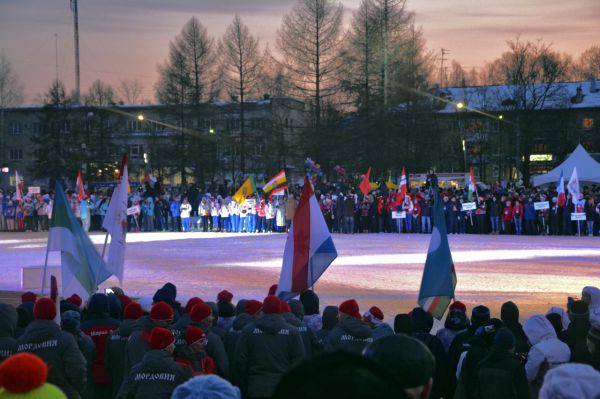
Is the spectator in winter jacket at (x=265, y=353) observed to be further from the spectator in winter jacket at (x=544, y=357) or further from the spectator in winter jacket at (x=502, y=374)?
the spectator in winter jacket at (x=544, y=357)

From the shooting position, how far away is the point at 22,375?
330 cm

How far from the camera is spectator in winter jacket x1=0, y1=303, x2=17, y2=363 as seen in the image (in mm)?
7590

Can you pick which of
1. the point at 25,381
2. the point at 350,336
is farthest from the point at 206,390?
the point at 350,336

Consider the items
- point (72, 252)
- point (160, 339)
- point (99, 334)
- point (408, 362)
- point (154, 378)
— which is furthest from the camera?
point (72, 252)

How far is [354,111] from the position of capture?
207 ft

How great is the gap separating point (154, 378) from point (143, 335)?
1.54 metres

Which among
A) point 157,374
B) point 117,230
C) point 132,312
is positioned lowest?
point 157,374

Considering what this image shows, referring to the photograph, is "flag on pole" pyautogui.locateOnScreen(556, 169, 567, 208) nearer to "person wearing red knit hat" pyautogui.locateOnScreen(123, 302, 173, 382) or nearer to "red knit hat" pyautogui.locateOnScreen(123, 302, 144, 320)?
"red knit hat" pyautogui.locateOnScreen(123, 302, 144, 320)

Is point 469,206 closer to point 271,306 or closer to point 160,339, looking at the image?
point 271,306

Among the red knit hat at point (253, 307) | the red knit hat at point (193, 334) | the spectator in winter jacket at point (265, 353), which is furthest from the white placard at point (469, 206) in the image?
the red knit hat at point (193, 334)

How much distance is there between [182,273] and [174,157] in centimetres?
4920

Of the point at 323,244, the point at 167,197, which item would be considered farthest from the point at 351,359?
the point at 167,197

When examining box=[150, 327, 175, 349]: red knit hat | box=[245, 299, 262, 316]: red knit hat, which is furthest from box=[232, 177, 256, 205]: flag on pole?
box=[150, 327, 175, 349]: red knit hat

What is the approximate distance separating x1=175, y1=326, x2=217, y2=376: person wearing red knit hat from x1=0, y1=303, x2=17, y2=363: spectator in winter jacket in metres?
1.46
